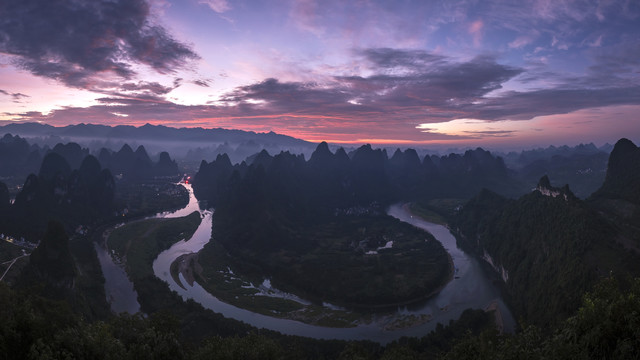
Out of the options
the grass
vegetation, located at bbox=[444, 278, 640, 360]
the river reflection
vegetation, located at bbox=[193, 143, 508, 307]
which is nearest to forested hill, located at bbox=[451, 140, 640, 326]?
the river reflection

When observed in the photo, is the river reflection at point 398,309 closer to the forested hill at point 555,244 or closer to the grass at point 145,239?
the grass at point 145,239

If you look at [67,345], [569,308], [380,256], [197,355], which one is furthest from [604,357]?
[380,256]

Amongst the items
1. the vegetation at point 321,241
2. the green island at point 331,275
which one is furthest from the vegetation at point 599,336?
the vegetation at point 321,241

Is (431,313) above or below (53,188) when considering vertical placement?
below

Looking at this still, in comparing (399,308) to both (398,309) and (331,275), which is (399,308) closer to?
(398,309)

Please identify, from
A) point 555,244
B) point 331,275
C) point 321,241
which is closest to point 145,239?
point 321,241

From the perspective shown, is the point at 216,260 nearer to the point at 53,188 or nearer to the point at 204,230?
the point at 204,230

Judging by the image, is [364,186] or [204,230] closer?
[204,230]
